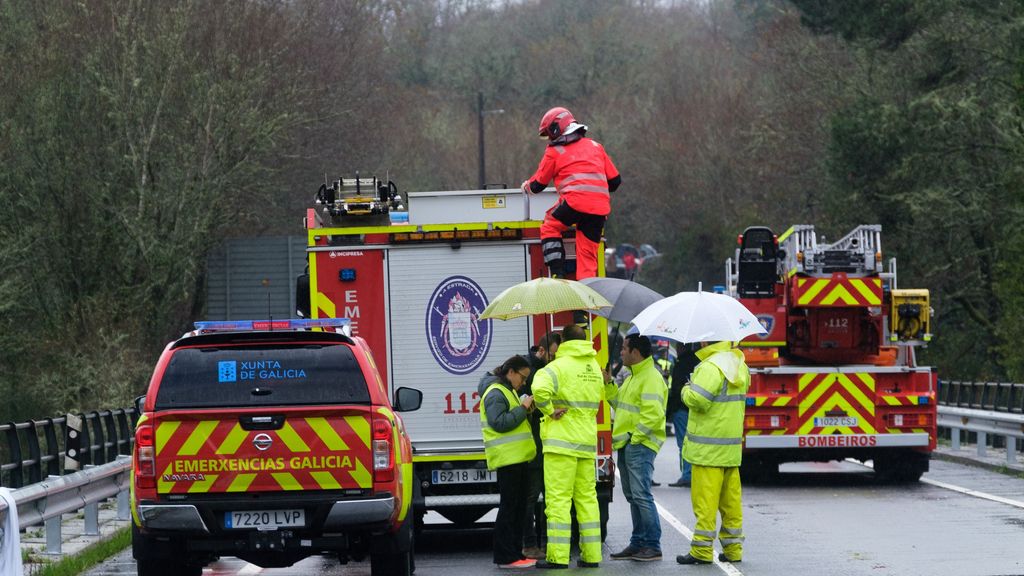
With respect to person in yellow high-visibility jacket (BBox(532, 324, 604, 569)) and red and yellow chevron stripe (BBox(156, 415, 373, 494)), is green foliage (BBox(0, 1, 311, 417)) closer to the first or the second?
person in yellow high-visibility jacket (BBox(532, 324, 604, 569))

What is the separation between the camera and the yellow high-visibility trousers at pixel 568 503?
12.3 m

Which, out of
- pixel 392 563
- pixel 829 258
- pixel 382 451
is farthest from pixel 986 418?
pixel 382 451

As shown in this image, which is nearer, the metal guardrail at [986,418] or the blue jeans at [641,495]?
the blue jeans at [641,495]

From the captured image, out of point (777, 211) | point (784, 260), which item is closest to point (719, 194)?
point (777, 211)

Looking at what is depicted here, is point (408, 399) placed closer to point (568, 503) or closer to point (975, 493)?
point (568, 503)

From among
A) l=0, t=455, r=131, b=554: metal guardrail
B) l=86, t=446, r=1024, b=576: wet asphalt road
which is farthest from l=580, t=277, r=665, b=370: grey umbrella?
l=0, t=455, r=131, b=554: metal guardrail

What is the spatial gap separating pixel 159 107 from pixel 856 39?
16.5 metres

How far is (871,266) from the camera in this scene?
1958 cm

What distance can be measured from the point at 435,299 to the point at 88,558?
3.36m

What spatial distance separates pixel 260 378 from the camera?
10.6m

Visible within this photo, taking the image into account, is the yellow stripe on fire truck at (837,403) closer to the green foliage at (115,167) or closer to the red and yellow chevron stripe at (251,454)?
the red and yellow chevron stripe at (251,454)

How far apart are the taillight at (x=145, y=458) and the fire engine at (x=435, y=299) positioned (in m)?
3.59

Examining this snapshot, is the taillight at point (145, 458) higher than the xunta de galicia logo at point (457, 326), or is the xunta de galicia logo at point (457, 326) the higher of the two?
the xunta de galicia logo at point (457, 326)

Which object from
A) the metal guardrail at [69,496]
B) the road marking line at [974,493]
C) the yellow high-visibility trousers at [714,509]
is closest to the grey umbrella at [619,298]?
the yellow high-visibility trousers at [714,509]
